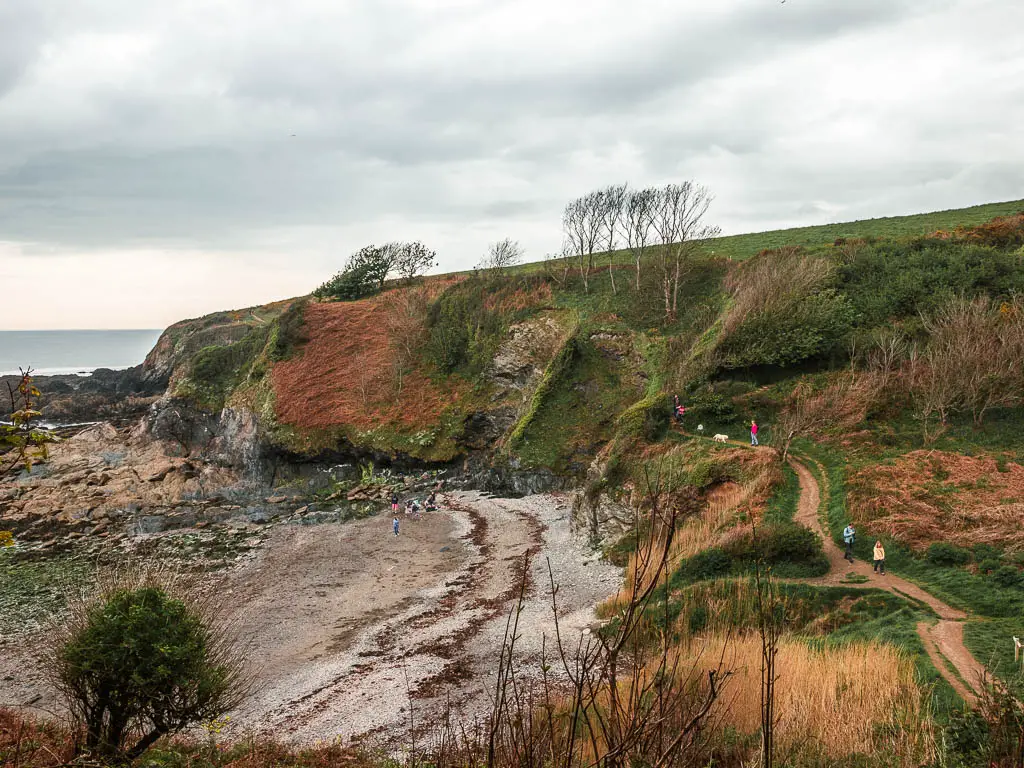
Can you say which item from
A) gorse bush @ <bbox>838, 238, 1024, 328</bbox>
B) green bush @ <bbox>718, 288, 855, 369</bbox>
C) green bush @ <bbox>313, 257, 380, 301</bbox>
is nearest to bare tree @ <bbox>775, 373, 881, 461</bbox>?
green bush @ <bbox>718, 288, 855, 369</bbox>

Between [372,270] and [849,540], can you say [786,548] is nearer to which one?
[849,540]

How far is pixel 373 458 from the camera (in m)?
47.0

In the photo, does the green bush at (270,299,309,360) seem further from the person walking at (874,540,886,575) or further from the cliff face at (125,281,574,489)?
the person walking at (874,540,886,575)

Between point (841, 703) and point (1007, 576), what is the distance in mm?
11573

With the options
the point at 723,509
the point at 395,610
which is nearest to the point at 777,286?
the point at 723,509

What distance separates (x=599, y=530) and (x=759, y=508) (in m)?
8.97

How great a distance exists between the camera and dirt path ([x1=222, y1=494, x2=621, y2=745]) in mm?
16094

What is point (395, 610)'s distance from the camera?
23359mm

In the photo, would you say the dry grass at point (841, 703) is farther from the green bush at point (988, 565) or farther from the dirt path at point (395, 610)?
the green bush at point (988, 565)

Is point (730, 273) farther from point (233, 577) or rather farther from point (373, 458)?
point (233, 577)

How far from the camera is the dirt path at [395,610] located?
16.1 meters

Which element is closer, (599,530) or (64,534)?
(599,530)

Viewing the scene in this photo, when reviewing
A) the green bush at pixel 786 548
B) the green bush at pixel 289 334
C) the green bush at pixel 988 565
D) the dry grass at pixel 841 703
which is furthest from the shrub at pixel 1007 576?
the green bush at pixel 289 334

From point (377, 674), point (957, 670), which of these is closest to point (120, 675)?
point (377, 674)
